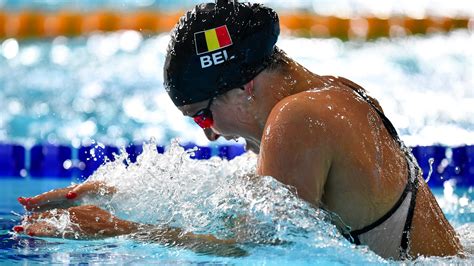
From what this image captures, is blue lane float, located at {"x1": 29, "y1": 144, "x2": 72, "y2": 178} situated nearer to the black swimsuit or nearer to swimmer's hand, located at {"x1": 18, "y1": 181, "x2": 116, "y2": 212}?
swimmer's hand, located at {"x1": 18, "y1": 181, "x2": 116, "y2": 212}

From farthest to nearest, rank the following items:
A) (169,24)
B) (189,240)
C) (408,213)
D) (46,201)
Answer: (169,24) < (46,201) < (189,240) < (408,213)

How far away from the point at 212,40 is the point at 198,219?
21.0 inches

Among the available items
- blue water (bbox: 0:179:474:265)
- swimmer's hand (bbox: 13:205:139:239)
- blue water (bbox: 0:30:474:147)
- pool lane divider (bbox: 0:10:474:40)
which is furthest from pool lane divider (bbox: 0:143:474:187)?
pool lane divider (bbox: 0:10:474:40)

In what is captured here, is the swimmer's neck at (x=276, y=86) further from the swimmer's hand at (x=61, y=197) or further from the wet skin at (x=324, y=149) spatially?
the swimmer's hand at (x=61, y=197)

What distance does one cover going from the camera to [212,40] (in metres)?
2.44

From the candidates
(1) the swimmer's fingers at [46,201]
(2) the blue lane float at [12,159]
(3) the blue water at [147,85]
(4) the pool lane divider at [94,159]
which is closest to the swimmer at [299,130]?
(1) the swimmer's fingers at [46,201]

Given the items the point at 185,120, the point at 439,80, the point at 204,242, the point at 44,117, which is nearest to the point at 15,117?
the point at 44,117

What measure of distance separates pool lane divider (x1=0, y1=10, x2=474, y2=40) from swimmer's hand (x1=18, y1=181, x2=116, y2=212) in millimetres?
6099

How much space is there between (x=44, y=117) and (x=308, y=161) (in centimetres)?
409

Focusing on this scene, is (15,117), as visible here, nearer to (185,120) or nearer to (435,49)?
(185,120)

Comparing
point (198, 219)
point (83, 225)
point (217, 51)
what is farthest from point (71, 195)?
point (217, 51)

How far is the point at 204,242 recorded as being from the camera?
243 cm

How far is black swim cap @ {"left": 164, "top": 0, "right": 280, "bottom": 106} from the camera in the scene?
243cm

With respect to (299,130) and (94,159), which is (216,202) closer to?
(299,130)
